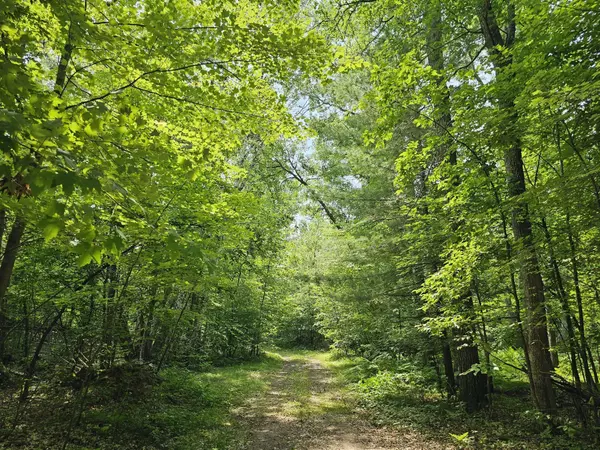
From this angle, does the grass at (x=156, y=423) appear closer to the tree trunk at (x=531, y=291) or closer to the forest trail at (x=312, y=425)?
the forest trail at (x=312, y=425)

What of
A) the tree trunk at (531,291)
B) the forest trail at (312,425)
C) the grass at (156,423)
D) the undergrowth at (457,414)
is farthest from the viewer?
the forest trail at (312,425)

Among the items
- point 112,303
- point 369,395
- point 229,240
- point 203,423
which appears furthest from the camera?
point 369,395

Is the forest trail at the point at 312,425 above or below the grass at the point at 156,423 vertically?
below

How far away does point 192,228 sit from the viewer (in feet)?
28.4

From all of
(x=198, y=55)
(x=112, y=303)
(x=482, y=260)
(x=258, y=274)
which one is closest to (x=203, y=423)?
(x=112, y=303)

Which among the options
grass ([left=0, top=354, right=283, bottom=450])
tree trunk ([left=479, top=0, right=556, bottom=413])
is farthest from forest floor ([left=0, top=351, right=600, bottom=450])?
tree trunk ([left=479, top=0, right=556, bottom=413])

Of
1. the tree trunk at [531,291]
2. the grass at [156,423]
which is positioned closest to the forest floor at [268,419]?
the grass at [156,423]

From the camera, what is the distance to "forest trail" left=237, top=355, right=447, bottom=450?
6.78m

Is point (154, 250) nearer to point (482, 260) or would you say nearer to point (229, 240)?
point (229, 240)

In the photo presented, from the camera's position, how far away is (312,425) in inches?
317

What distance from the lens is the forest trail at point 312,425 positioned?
6.78 meters

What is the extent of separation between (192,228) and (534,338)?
7.33m

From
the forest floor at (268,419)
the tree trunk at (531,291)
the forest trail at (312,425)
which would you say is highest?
the tree trunk at (531,291)

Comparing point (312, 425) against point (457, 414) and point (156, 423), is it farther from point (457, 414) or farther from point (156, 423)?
point (156, 423)
